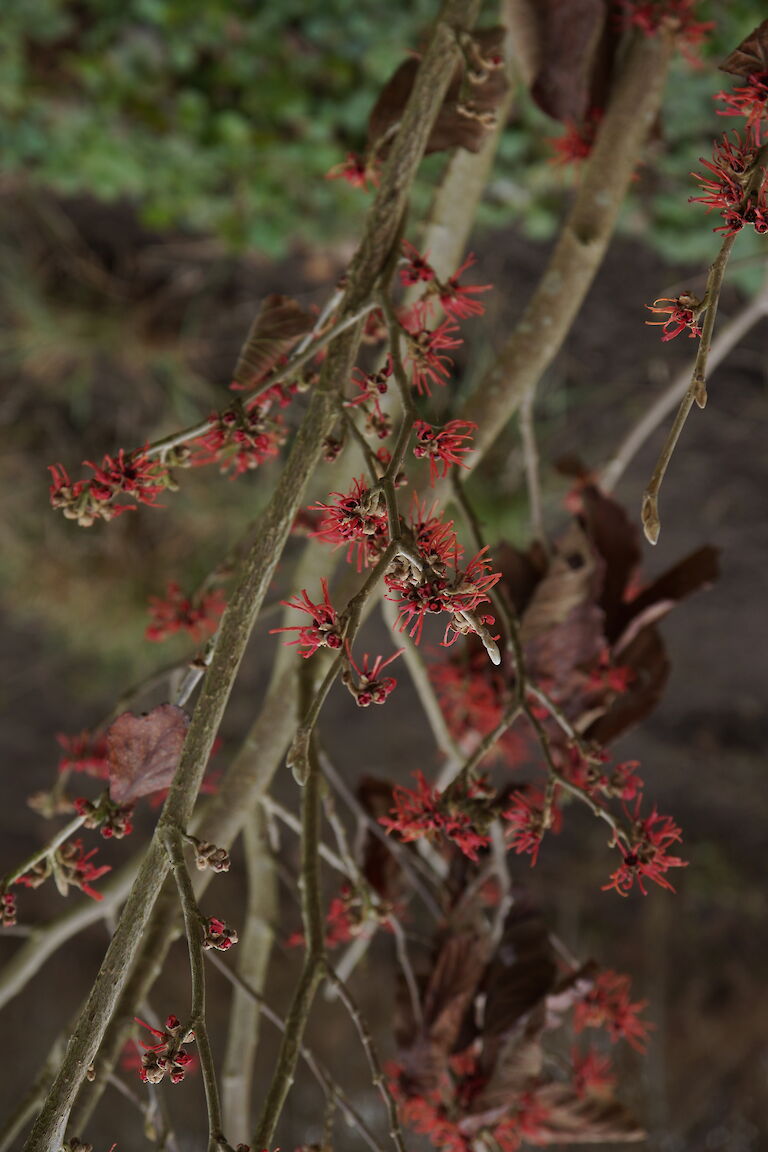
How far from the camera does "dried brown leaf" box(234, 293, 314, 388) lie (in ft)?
1.61

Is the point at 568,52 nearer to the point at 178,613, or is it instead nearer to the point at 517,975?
the point at 178,613

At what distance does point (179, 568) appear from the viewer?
1904 mm

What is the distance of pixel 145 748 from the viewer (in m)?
0.42

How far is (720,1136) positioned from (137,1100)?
2188 millimetres

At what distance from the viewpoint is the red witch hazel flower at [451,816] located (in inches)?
18.1

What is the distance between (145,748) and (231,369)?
4.59 ft

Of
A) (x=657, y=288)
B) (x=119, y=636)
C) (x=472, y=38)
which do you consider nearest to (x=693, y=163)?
(x=657, y=288)

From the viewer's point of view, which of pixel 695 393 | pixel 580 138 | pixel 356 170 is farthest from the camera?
pixel 580 138

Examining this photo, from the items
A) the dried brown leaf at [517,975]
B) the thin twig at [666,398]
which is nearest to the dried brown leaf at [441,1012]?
the dried brown leaf at [517,975]

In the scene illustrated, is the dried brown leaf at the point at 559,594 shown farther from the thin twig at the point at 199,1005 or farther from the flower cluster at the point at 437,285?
the thin twig at the point at 199,1005

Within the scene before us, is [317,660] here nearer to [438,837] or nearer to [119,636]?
[438,837]

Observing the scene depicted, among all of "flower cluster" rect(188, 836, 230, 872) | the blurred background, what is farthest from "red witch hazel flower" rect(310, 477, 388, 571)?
the blurred background

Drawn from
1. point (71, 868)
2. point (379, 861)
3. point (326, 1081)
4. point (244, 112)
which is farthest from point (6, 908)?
point (244, 112)

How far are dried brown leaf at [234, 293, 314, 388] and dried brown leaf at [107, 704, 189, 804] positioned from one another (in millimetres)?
190
